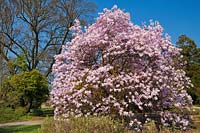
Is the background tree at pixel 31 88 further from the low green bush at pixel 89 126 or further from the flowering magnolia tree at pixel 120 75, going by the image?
the low green bush at pixel 89 126

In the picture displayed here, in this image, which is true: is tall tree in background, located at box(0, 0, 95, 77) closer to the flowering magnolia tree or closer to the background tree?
the background tree

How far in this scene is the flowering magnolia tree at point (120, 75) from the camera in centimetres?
675

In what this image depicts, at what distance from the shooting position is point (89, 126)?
17.8 ft

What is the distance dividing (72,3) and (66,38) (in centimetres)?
283

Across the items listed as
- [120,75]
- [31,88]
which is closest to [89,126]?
[120,75]

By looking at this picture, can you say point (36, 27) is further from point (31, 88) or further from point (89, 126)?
point (89, 126)

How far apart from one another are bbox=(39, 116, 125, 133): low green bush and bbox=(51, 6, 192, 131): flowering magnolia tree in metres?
0.71

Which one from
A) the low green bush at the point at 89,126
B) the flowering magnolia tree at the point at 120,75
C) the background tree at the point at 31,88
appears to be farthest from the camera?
the background tree at the point at 31,88

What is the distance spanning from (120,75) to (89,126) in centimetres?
174

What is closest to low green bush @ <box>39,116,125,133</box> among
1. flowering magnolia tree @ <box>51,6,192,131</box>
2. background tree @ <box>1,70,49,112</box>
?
flowering magnolia tree @ <box>51,6,192,131</box>

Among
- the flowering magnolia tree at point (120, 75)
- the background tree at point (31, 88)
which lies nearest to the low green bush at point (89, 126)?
the flowering magnolia tree at point (120, 75)

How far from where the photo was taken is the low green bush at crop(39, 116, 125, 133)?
5.28m

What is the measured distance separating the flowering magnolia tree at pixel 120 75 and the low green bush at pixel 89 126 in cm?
71

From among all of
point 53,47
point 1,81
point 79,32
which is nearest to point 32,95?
point 53,47
